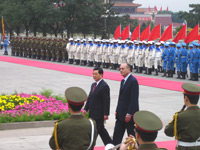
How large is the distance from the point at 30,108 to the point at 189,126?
6935 millimetres

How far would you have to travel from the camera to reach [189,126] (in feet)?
18.0

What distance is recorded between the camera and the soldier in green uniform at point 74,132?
491 centimetres

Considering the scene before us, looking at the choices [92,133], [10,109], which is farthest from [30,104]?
[92,133]

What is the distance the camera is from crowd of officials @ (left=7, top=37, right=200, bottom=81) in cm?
2342

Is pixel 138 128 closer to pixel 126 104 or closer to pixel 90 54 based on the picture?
pixel 126 104

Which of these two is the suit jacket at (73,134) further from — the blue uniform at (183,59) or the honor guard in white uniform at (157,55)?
the honor guard in white uniform at (157,55)

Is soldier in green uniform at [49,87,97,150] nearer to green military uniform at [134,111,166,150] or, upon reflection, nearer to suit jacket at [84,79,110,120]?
green military uniform at [134,111,166,150]

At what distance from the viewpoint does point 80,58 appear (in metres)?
32.0

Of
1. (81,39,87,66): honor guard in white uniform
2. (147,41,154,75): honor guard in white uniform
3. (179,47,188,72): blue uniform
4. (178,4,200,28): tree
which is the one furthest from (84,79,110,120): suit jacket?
(178,4,200,28): tree

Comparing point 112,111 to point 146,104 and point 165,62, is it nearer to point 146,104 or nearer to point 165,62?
point 146,104

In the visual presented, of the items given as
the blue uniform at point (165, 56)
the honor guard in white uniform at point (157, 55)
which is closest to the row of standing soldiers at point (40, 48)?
the honor guard in white uniform at point (157, 55)

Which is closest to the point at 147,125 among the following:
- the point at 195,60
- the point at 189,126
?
the point at 189,126

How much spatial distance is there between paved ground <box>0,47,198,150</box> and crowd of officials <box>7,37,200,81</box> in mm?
4218

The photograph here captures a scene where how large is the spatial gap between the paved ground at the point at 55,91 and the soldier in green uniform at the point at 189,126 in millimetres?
3945
